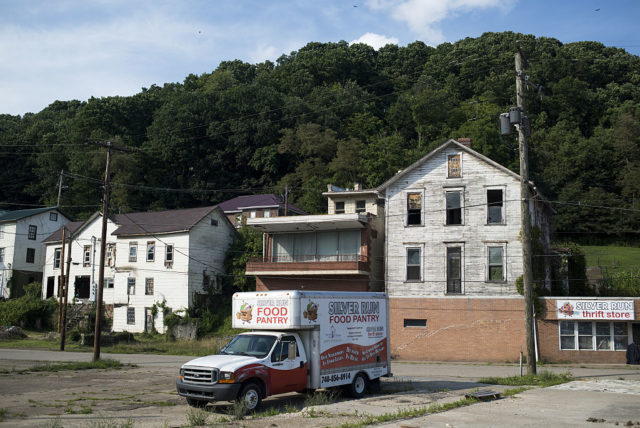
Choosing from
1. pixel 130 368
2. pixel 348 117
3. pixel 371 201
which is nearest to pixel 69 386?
pixel 130 368

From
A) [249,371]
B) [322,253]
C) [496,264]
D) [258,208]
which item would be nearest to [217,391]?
[249,371]

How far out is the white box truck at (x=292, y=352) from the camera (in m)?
14.1

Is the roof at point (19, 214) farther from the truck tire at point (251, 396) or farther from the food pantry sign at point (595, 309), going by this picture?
the truck tire at point (251, 396)

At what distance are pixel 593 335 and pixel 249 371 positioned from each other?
23740 mm

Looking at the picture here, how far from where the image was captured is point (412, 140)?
74125 millimetres

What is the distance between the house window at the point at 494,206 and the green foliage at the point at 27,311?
38.2 m

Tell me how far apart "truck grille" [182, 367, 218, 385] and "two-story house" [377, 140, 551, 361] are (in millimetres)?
21923

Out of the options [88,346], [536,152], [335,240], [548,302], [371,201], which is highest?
[536,152]

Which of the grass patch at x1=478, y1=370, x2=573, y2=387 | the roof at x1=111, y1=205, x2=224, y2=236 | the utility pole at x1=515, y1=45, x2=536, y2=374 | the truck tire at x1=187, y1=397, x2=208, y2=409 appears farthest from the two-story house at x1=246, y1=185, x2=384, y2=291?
the truck tire at x1=187, y1=397, x2=208, y2=409

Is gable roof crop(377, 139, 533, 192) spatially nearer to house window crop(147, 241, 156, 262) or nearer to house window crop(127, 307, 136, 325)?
house window crop(147, 241, 156, 262)

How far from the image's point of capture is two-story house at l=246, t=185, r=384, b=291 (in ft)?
123

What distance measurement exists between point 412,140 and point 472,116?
8.09m

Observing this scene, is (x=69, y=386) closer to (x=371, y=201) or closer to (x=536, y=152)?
(x=371, y=201)

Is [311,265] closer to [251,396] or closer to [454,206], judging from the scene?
[454,206]
